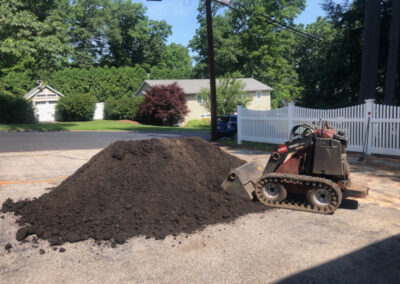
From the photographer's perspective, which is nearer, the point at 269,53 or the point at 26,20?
the point at 26,20

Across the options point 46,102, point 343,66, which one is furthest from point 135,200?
point 46,102

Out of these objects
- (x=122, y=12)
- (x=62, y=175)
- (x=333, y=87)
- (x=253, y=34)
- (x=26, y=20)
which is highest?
(x=122, y=12)

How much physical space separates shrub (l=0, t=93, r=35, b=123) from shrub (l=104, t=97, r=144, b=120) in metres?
9.16

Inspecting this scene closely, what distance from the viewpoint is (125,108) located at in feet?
128

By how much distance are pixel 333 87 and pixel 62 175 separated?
1333 cm

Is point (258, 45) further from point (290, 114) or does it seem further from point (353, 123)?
point (353, 123)

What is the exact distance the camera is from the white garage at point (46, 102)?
38.2 metres

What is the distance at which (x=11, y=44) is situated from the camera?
19531 mm

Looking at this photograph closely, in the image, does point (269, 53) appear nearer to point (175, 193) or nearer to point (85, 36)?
point (85, 36)

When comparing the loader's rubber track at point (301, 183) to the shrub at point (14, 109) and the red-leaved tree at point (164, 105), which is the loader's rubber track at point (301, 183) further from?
the shrub at point (14, 109)

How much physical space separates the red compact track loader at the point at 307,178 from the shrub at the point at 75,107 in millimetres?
34119

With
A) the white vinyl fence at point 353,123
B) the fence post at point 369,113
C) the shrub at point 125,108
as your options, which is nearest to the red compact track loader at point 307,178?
the white vinyl fence at point 353,123

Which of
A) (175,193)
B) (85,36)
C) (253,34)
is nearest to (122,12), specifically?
(85,36)

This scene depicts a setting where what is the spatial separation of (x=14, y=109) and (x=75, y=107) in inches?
272
